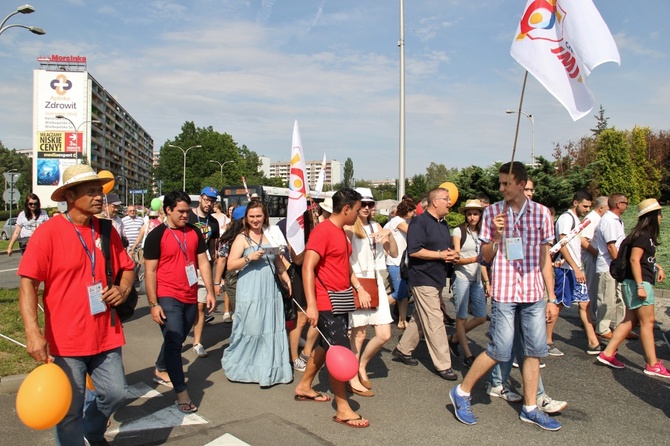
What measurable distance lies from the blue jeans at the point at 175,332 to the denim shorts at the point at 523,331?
264cm

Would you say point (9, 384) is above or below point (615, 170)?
below

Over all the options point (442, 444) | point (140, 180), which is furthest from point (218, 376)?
point (140, 180)

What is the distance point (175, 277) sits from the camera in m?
4.95

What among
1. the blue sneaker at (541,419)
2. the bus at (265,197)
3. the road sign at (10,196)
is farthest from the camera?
the bus at (265,197)

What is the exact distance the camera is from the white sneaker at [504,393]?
4.90m

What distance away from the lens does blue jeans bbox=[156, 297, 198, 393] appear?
4.71m

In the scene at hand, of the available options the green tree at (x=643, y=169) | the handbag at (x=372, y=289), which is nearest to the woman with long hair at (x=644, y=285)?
the handbag at (x=372, y=289)

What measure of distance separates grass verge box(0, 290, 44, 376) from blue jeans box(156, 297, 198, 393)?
1.74m

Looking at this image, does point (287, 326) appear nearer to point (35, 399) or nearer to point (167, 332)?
point (167, 332)

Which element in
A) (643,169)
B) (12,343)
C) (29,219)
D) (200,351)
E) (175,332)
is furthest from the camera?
(643,169)

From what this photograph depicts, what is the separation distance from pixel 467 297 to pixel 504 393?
143 centimetres

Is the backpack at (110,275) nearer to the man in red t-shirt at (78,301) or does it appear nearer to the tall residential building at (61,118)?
the man in red t-shirt at (78,301)

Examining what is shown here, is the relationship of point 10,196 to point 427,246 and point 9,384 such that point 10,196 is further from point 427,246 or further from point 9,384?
point 427,246

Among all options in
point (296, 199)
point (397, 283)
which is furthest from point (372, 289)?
point (397, 283)
